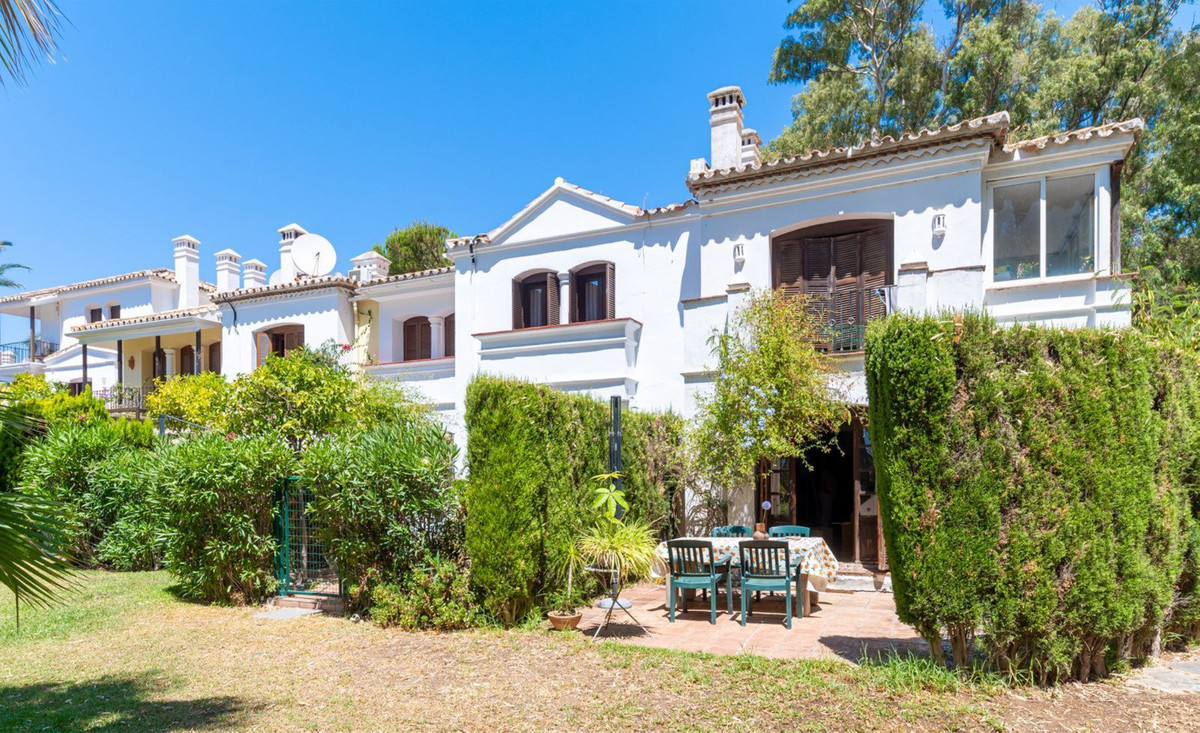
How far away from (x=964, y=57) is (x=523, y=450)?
Answer: 20839 mm

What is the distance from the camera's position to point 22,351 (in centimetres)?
3506

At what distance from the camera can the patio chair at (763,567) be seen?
8.66 metres

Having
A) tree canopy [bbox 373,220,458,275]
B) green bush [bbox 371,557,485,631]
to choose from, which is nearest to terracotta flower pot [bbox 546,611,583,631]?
green bush [bbox 371,557,485,631]

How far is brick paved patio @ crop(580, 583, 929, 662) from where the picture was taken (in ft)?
24.8

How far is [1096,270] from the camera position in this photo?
11922mm

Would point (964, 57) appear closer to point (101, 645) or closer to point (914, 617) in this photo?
point (914, 617)

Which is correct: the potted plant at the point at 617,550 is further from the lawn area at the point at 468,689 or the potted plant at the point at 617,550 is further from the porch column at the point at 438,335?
the porch column at the point at 438,335

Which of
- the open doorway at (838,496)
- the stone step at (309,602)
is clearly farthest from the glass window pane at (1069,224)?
the stone step at (309,602)

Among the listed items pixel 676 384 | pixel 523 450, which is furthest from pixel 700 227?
pixel 523 450

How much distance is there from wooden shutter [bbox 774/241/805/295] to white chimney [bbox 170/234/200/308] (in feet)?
85.3

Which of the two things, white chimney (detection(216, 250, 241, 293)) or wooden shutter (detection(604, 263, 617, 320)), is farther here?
white chimney (detection(216, 250, 241, 293))

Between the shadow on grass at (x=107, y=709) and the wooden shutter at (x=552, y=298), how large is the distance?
11.7 metres

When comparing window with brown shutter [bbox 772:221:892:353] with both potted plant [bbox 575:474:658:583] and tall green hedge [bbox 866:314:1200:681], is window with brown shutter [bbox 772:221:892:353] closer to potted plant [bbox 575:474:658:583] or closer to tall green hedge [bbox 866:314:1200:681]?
potted plant [bbox 575:474:658:583]

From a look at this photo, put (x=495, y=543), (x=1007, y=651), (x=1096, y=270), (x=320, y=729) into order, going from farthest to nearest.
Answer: (x=1096, y=270) → (x=495, y=543) → (x=1007, y=651) → (x=320, y=729)
